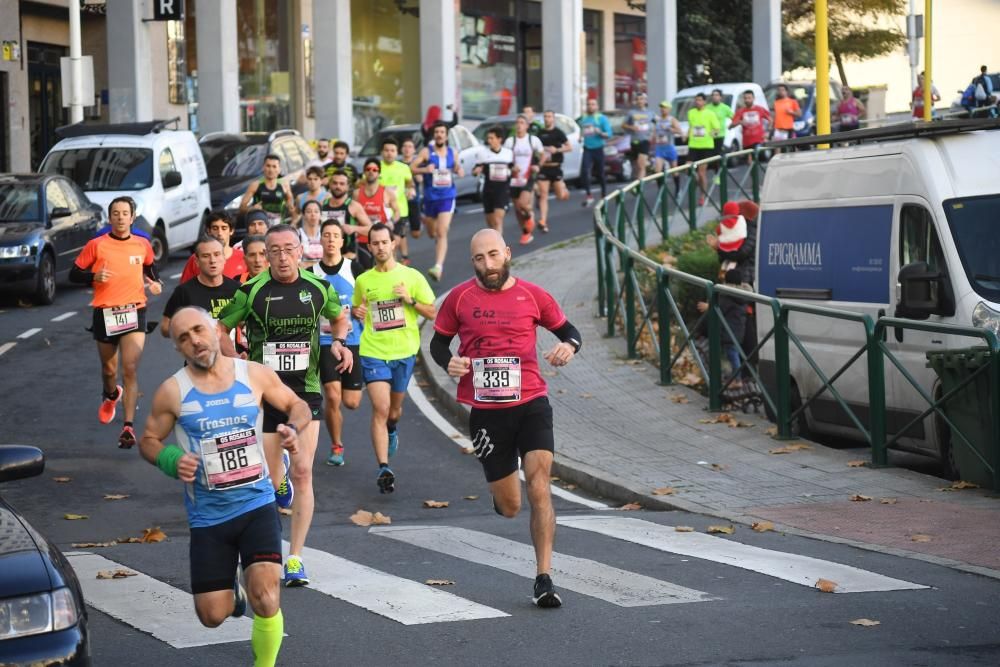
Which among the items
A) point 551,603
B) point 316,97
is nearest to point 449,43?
point 316,97

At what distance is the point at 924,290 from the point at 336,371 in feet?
13.7

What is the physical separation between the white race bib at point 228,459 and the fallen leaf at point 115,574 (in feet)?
7.89

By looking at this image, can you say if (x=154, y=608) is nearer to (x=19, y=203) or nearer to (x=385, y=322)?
(x=385, y=322)

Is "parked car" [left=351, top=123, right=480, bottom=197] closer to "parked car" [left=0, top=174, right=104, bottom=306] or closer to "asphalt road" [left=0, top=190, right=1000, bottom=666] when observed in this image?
"parked car" [left=0, top=174, right=104, bottom=306]

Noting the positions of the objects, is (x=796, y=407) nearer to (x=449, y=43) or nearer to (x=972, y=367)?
(x=972, y=367)

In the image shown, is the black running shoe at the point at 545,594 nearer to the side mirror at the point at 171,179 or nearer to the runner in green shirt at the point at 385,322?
the runner in green shirt at the point at 385,322

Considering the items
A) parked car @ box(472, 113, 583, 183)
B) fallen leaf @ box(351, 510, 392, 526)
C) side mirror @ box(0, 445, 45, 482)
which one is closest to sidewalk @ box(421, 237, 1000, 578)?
fallen leaf @ box(351, 510, 392, 526)

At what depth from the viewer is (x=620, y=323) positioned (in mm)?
20031

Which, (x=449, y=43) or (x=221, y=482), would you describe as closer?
(x=221, y=482)

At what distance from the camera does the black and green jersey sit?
1001 cm

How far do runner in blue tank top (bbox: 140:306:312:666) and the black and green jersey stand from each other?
279cm

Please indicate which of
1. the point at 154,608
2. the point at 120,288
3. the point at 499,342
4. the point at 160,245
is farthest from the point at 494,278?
the point at 160,245

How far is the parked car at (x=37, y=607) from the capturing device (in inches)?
211

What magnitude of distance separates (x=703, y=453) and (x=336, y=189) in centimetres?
687
